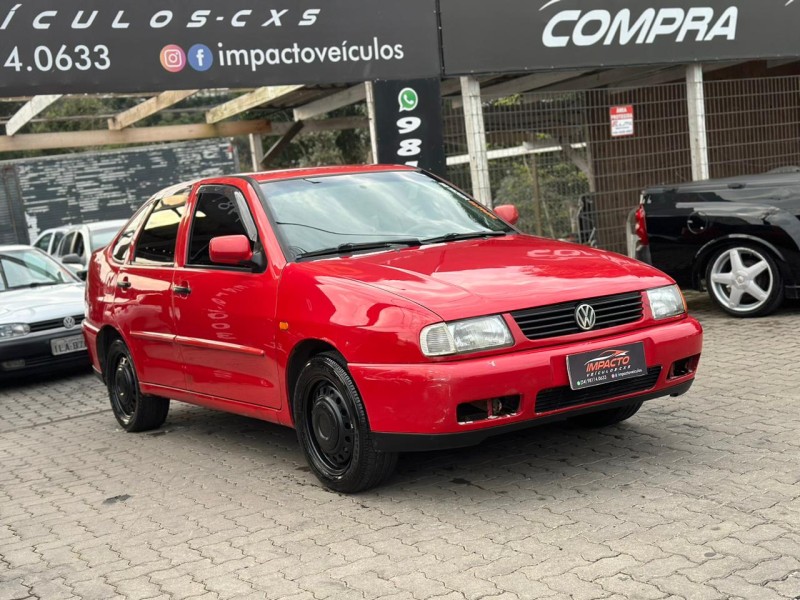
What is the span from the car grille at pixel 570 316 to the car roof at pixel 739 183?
483 centimetres

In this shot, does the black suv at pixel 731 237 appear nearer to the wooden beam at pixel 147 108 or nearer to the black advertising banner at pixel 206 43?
the black advertising banner at pixel 206 43

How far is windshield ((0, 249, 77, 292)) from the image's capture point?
10844mm

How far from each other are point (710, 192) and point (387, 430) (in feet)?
19.5

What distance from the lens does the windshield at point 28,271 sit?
427 inches

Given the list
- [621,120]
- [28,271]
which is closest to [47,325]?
[28,271]

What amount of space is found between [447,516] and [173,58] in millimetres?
6470

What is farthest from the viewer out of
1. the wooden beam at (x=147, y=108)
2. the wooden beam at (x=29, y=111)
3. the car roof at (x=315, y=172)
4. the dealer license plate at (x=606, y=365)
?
the wooden beam at (x=147, y=108)

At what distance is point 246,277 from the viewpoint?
5652 millimetres

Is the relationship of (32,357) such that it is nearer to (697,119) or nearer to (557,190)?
(557,190)

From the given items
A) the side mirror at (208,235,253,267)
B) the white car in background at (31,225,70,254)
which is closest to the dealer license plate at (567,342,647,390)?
the side mirror at (208,235,253,267)

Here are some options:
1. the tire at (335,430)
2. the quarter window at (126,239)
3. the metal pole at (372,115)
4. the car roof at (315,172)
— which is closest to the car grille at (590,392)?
the tire at (335,430)

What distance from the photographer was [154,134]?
1548 centimetres

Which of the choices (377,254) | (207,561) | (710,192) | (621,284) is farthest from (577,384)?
(710,192)

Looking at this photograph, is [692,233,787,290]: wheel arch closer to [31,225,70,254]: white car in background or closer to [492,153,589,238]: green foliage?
[492,153,589,238]: green foliage
